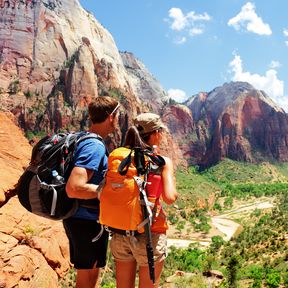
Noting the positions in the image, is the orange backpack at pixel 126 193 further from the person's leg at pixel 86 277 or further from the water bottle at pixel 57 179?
the person's leg at pixel 86 277

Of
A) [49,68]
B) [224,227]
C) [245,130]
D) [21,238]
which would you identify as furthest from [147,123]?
[245,130]

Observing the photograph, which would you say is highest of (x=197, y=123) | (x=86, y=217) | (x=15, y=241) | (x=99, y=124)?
(x=197, y=123)

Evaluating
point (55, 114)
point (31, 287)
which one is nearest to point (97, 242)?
point (31, 287)

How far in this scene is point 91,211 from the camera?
3820mm

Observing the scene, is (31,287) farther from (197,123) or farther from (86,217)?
(197,123)

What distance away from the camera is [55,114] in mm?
72000

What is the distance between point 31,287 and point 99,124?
14.1 feet

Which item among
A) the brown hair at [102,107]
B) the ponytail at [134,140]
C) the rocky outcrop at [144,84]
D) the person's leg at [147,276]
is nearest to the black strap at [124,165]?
the ponytail at [134,140]

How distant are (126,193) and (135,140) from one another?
0.51 m

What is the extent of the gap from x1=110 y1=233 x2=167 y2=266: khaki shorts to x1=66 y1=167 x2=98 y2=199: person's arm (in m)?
0.48

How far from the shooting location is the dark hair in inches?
137

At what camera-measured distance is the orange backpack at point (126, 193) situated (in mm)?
3299

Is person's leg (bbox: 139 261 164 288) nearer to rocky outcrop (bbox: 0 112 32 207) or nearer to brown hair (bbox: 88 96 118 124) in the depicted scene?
brown hair (bbox: 88 96 118 124)

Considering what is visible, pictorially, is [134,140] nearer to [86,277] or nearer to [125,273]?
[125,273]
